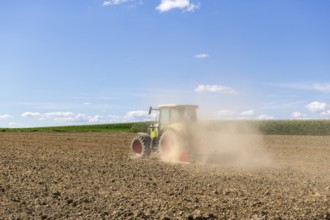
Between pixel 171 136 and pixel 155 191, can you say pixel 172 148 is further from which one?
pixel 155 191

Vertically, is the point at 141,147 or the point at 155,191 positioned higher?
the point at 141,147

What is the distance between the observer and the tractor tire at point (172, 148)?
15.4 m

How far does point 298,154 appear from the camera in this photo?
2112 centimetres

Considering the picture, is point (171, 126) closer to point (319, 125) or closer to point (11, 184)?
point (11, 184)

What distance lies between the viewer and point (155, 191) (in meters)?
9.76

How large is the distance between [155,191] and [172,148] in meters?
5.85

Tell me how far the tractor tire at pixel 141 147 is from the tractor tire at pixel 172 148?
1.20 m

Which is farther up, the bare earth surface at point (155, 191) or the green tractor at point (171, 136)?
the green tractor at point (171, 136)

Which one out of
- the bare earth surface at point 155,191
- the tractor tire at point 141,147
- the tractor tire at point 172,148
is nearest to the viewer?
the bare earth surface at point 155,191

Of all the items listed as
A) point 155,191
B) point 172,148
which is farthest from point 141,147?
point 155,191

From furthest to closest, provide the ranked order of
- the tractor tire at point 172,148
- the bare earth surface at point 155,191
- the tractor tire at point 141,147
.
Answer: the tractor tire at point 141,147
the tractor tire at point 172,148
the bare earth surface at point 155,191

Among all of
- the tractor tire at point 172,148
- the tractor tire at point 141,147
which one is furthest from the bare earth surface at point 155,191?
the tractor tire at point 141,147

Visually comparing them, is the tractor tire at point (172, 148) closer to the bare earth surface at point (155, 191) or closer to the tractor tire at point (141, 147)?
the bare earth surface at point (155, 191)

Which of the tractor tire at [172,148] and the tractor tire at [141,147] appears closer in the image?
the tractor tire at [172,148]
